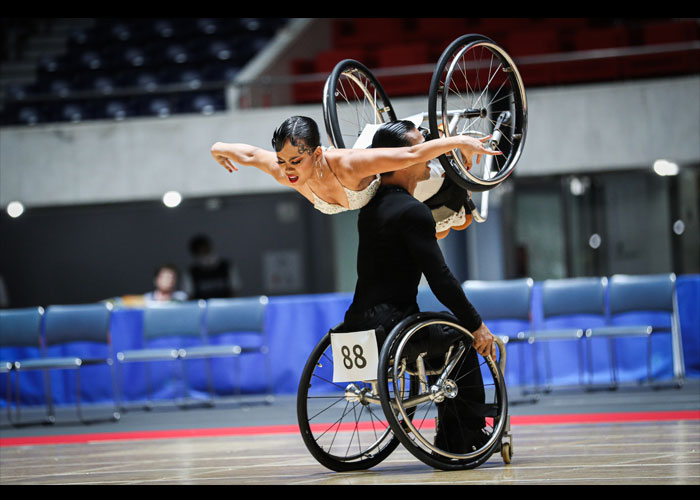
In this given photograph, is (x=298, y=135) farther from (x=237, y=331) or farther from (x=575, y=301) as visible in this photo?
(x=237, y=331)

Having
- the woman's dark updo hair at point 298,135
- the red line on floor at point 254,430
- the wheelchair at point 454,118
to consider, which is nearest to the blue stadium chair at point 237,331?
the red line on floor at point 254,430

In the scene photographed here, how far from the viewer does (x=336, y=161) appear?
3.65 meters

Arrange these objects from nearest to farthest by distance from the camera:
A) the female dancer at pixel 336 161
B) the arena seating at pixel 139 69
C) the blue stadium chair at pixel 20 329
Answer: the female dancer at pixel 336 161
the blue stadium chair at pixel 20 329
the arena seating at pixel 139 69

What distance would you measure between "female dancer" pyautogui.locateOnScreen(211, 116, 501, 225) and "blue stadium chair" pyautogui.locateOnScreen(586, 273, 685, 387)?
3.91 meters

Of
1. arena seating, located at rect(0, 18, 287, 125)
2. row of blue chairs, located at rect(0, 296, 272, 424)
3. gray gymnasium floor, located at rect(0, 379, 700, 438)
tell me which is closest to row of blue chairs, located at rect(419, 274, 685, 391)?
gray gymnasium floor, located at rect(0, 379, 700, 438)

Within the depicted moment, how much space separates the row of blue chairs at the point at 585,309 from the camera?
23.6 ft

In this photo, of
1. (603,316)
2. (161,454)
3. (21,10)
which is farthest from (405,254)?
(603,316)

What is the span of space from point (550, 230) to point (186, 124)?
445cm

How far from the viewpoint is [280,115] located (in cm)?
1020

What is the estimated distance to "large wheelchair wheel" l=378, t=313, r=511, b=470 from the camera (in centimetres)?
346

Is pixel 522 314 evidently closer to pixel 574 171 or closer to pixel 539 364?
pixel 539 364

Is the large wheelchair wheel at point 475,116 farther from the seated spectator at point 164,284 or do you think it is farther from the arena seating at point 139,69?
the arena seating at point 139,69

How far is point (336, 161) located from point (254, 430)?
2690 millimetres

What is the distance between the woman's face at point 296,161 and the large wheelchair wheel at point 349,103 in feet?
1.06
